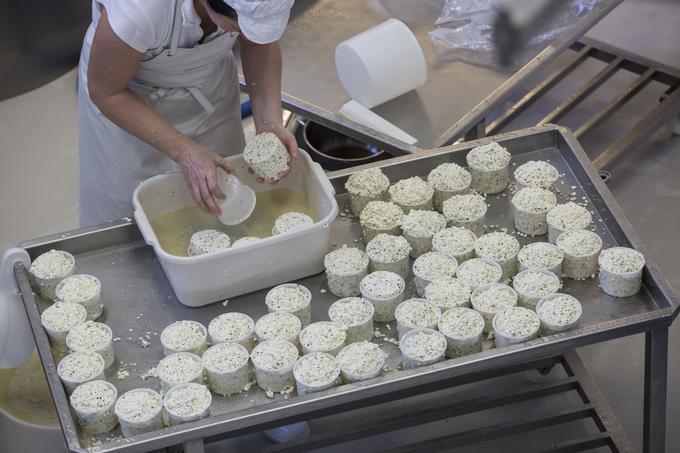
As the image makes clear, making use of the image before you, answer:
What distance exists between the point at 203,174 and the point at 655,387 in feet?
4.18

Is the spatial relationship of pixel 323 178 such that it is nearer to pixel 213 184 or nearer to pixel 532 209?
pixel 213 184

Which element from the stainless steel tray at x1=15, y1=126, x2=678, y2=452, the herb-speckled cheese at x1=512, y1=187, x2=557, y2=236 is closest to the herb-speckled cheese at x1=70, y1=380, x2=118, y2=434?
the stainless steel tray at x1=15, y1=126, x2=678, y2=452

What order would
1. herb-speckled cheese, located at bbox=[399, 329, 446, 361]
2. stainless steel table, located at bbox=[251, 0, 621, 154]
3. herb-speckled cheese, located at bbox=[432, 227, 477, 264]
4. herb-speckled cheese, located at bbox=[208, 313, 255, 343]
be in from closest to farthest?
herb-speckled cheese, located at bbox=[399, 329, 446, 361], herb-speckled cheese, located at bbox=[208, 313, 255, 343], herb-speckled cheese, located at bbox=[432, 227, 477, 264], stainless steel table, located at bbox=[251, 0, 621, 154]

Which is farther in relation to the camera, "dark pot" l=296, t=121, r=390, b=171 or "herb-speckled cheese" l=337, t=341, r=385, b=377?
"dark pot" l=296, t=121, r=390, b=171

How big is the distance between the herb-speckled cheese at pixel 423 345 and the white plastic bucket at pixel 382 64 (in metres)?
1.48

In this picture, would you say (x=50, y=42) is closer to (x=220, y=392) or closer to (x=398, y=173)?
(x=398, y=173)

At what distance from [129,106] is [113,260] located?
0.43 meters

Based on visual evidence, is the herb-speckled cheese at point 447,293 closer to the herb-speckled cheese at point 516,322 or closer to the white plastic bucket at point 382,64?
the herb-speckled cheese at point 516,322

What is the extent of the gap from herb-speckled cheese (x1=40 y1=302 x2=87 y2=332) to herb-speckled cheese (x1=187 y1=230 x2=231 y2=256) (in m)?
0.33

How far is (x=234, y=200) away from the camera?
98.5 inches

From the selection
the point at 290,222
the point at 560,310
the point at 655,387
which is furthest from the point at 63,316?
the point at 655,387

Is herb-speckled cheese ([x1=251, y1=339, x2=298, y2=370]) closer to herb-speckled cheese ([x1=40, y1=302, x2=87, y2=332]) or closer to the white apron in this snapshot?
herb-speckled cheese ([x1=40, y1=302, x2=87, y2=332])

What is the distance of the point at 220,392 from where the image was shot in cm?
221

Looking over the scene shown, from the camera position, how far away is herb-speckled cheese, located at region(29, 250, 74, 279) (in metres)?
2.44
